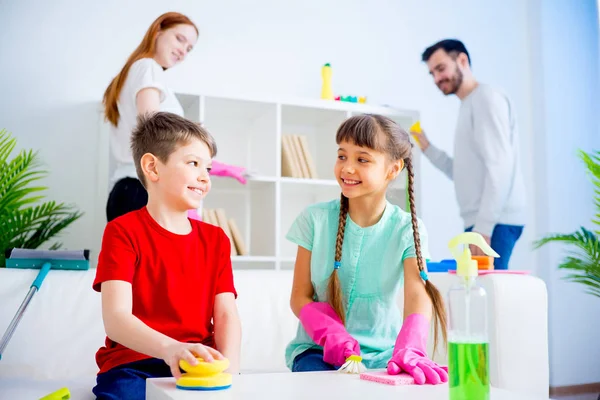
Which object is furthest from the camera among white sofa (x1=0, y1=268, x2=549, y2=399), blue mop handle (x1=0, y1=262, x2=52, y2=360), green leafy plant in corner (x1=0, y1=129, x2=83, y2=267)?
green leafy plant in corner (x1=0, y1=129, x2=83, y2=267)

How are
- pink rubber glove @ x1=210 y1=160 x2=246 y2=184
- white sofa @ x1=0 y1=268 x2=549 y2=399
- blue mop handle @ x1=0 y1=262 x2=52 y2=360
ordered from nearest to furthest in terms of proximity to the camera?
blue mop handle @ x1=0 y1=262 x2=52 y2=360
white sofa @ x1=0 y1=268 x2=549 y2=399
pink rubber glove @ x1=210 y1=160 x2=246 y2=184

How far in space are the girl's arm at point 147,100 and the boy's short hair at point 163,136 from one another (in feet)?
3.00

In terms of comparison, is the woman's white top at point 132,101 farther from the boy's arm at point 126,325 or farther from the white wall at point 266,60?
the boy's arm at point 126,325

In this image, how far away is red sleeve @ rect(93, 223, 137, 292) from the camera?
1235mm

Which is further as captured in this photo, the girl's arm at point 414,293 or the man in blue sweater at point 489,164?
the man in blue sweater at point 489,164

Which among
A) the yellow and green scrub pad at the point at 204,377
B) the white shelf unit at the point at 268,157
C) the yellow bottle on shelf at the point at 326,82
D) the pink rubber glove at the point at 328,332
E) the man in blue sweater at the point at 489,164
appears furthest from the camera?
the yellow bottle on shelf at the point at 326,82

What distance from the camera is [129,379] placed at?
47.1 inches

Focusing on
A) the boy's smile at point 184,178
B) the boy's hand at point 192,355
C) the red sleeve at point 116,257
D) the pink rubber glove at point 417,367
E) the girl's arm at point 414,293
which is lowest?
the pink rubber glove at point 417,367

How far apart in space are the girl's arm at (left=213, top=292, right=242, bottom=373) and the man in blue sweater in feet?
5.76

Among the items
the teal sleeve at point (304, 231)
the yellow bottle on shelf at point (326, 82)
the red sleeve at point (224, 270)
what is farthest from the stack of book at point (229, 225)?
the red sleeve at point (224, 270)

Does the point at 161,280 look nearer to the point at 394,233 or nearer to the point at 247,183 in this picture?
the point at 394,233

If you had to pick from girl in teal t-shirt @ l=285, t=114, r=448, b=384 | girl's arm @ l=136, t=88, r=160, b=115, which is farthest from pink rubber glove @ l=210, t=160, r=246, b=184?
girl in teal t-shirt @ l=285, t=114, r=448, b=384

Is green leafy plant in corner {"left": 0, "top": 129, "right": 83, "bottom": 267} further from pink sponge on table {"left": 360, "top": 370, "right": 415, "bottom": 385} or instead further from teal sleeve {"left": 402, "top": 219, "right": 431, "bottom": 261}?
pink sponge on table {"left": 360, "top": 370, "right": 415, "bottom": 385}

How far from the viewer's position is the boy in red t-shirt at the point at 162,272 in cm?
121
